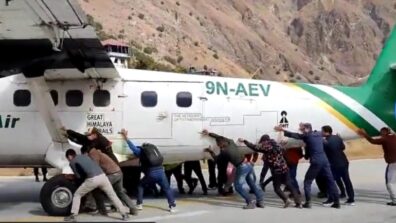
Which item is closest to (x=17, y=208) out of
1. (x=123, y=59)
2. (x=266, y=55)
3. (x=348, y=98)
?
(x=348, y=98)

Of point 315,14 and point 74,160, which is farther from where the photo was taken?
point 315,14

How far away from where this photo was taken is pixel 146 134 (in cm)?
1472

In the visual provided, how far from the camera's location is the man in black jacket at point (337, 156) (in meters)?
14.8

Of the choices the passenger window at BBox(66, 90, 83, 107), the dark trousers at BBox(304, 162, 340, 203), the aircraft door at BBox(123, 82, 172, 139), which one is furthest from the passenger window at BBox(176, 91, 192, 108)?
the dark trousers at BBox(304, 162, 340, 203)

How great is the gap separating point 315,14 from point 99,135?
14591 centimetres

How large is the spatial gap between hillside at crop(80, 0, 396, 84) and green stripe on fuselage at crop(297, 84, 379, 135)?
62.7 m

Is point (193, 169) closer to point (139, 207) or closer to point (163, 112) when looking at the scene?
point (163, 112)

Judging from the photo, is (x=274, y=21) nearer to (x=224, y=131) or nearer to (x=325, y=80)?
(x=325, y=80)

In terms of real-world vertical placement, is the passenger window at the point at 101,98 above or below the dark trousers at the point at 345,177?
above

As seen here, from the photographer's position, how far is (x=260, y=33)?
133500 millimetres

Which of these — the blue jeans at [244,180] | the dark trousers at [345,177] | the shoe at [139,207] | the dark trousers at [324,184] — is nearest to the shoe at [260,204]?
the blue jeans at [244,180]

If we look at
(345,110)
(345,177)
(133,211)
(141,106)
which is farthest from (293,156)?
(133,211)

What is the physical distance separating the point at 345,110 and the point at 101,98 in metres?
5.86

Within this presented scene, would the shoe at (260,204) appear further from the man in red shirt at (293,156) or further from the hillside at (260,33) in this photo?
the hillside at (260,33)
